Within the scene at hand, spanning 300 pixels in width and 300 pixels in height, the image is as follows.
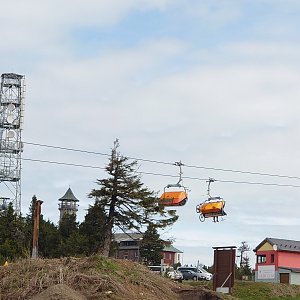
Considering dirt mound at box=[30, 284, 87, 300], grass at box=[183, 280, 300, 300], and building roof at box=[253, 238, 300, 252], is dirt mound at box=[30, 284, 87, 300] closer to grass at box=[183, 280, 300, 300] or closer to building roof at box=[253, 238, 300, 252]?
grass at box=[183, 280, 300, 300]


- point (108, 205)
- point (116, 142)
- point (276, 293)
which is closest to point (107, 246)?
point (108, 205)

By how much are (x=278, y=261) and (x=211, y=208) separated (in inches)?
665

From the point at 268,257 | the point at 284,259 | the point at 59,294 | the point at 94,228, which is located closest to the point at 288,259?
the point at 284,259

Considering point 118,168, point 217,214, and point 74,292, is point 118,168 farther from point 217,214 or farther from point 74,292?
point 74,292

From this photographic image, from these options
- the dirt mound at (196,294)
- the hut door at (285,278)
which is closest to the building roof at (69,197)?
the hut door at (285,278)

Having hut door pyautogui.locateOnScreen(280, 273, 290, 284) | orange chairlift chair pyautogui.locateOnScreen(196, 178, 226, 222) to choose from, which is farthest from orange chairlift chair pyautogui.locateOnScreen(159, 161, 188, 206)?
hut door pyautogui.locateOnScreen(280, 273, 290, 284)

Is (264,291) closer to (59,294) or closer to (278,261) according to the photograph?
(278,261)

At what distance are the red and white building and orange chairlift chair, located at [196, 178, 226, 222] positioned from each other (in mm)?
14510

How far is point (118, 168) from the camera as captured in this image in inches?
1823

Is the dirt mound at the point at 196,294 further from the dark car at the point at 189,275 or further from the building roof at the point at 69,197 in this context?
the building roof at the point at 69,197

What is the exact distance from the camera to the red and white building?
158ft

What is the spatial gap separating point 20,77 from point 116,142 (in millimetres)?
25382

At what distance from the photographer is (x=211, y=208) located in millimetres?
34562

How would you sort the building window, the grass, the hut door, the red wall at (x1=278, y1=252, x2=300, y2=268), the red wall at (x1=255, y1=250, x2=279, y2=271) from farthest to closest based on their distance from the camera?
the building window < the red wall at (x1=278, y1=252, x2=300, y2=268) < the red wall at (x1=255, y1=250, x2=279, y2=271) < the hut door < the grass
